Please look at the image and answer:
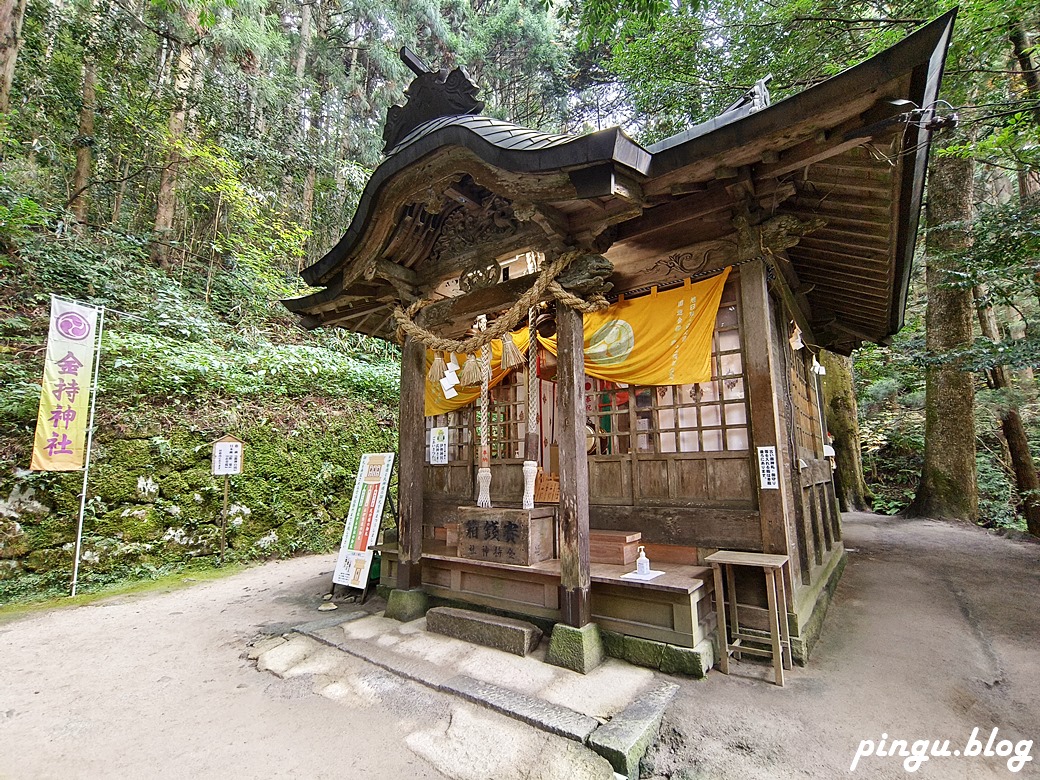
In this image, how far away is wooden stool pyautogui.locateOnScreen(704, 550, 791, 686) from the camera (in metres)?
3.54

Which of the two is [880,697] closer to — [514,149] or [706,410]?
[706,410]

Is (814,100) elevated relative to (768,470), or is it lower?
A: elevated

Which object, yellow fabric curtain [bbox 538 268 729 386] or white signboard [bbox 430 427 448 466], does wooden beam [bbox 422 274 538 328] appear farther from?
white signboard [bbox 430 427 448 466]

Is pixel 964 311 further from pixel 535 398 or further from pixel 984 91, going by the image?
pixel 535 398

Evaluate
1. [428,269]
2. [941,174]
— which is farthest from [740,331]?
[941,174]

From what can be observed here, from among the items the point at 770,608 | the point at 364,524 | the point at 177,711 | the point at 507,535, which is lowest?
the point at 177,711

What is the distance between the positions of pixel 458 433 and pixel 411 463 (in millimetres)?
783

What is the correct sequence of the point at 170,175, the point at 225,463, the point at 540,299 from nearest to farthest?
1. the point at 540,299
2. the point at 225,463
3. the point at 170,175

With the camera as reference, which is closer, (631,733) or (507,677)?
(631,733)

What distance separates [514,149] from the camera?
364 centimetres

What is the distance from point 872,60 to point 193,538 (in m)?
10.3

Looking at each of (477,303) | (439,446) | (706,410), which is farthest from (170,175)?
(706,410)

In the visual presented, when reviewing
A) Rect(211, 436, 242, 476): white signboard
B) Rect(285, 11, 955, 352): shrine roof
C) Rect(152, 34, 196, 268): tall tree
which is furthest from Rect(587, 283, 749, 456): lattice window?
Rect(152, 34, 196, 268): tall tree

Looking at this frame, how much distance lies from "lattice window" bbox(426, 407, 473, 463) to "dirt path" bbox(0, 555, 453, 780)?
2.61 meters
